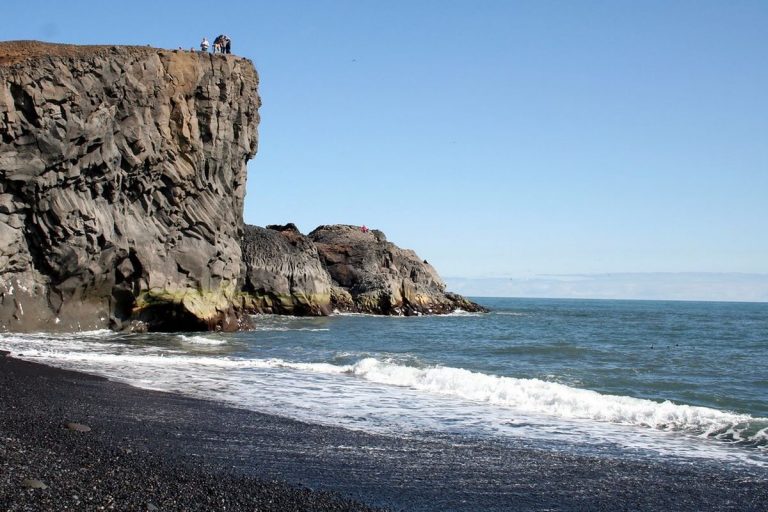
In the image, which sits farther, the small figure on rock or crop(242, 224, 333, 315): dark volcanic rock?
crop(242, 224, 333, 315): dark volcanic rock

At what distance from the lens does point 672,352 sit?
112 feet

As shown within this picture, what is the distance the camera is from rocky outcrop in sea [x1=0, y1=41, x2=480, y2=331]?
28.4 m

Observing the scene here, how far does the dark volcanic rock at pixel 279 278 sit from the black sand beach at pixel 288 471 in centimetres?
4661

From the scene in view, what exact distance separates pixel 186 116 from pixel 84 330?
11910 millimetres

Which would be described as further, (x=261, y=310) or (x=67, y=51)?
(x=261, y=310)

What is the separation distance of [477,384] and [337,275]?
54.2 metres

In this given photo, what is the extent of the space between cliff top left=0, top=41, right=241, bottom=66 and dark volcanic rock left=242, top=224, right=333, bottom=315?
86.5ft

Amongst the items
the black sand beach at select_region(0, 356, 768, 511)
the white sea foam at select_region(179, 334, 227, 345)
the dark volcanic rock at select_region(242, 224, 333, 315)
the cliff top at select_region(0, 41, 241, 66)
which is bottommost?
the white sea foam at select_region(179, 334, 227, 345)

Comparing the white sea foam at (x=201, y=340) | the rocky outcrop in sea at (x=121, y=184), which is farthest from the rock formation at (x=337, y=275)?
the white sea foam at (x=201, y=340)

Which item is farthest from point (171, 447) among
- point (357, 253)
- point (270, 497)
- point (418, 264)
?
point (418, 264)

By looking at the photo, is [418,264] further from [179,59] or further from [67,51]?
[67,51]

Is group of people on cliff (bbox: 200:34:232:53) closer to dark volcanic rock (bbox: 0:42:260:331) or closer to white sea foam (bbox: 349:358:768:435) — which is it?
dark volcanic rock (bbox: 0:42:260:331)

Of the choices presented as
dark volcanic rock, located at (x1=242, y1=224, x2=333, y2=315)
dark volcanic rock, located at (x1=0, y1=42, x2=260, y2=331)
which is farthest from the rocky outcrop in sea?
dark volcanic rock, located at (x1=242, y1=224, x2=333, y2=315)

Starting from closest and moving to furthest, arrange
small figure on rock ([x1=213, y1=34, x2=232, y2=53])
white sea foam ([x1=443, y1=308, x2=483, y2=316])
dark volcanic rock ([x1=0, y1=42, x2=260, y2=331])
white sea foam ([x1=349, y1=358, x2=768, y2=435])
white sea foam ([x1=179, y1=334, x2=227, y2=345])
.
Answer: white sea foam ([x1=349, y1=358, x2=768, y2=435])
dark volcanic rock ([x1=0, y1=42, x2=260, y2=331])
white sea foam ([x1=179, y1=334, x2=227, y2=345])
small figure on rock ([x1=213, y1=34, x2=232, y2=53])
white sea foam ([x1=443, y1=308, x2=483, y2=316])
